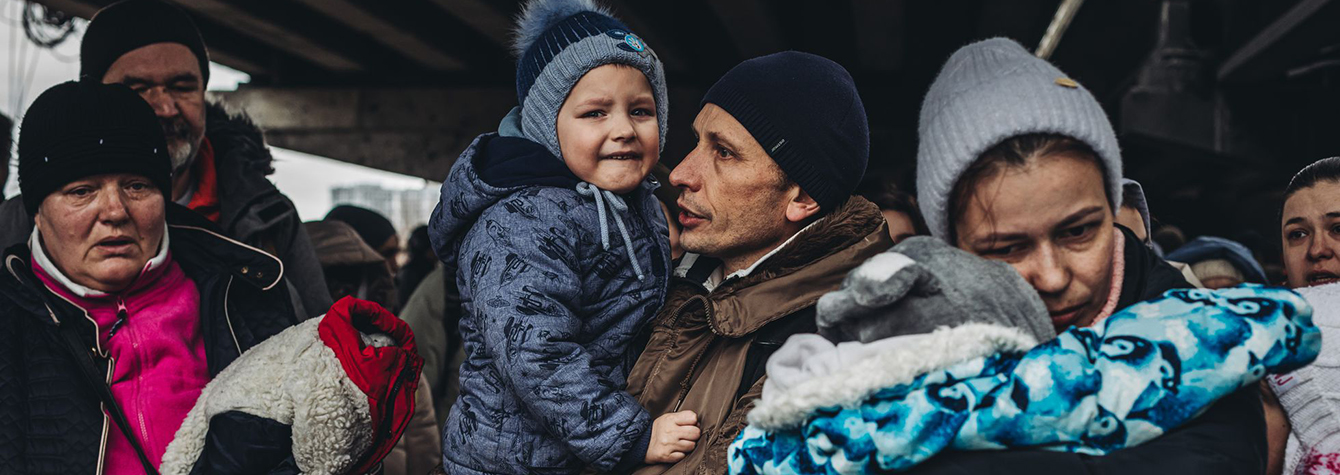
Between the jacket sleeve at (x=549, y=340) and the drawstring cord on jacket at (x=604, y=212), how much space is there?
0.07 metres

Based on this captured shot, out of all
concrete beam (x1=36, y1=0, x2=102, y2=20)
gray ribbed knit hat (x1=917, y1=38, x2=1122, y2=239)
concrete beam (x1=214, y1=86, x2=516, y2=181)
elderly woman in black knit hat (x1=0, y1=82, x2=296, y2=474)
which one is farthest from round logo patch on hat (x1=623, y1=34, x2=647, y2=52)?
concrete beam (x1=214, y1=86, x2=516, y2=181)

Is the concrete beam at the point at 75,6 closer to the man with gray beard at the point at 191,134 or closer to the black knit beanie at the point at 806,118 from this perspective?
the man with gray beard at the point at 191,134

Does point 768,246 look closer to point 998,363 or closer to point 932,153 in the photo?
point 932,153

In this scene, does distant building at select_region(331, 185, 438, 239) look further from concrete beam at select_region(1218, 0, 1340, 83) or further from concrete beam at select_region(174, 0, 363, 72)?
concrete beam at select_region(1218, 0, 1340, 83)

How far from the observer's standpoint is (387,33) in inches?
249

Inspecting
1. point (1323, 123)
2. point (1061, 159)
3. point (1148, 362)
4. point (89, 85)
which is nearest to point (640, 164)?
point (1061, 159)

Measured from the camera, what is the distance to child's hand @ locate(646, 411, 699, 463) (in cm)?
165

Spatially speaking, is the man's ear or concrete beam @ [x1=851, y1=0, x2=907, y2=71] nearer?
the man's ear

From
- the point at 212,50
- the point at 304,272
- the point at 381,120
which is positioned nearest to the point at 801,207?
the point at 304,272

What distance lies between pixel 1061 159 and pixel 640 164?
0.96 m

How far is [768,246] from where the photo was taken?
5.98ft

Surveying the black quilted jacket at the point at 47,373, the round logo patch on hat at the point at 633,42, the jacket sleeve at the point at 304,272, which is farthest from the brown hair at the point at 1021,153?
the jacket sleeve at the point at 304,272

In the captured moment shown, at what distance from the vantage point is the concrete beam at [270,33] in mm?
5297

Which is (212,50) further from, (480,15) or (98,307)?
(98,307)
